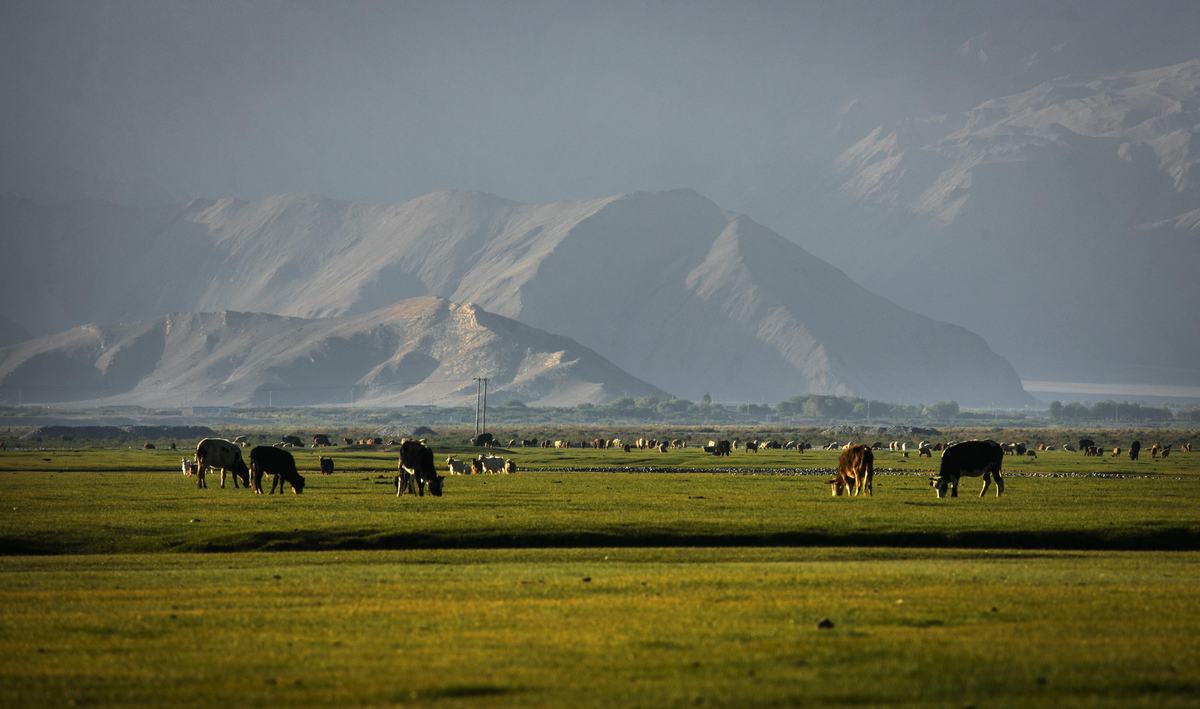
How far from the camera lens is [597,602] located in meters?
25.8

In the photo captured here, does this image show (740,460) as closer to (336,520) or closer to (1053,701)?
(336,520)

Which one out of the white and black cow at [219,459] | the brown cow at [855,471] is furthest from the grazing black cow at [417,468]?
the brown cow at [855,471]

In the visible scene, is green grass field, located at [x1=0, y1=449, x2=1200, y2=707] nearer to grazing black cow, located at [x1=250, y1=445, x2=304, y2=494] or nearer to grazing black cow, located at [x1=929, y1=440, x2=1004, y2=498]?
grazing black cow, located at [x1=929, y1=440, x2=1004, y2=498]

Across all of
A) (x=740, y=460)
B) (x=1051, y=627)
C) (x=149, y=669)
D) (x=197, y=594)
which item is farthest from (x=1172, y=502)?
(x=740, y=460)

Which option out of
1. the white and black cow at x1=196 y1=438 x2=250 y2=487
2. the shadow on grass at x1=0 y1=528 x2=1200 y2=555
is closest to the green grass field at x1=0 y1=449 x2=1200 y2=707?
the shadow on grass at x1=0 y1=528 x2=1200 y2=555

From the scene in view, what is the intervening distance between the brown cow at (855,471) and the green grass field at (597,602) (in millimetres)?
3762

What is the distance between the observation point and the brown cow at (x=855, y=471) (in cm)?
5700

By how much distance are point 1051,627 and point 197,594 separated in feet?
48.3

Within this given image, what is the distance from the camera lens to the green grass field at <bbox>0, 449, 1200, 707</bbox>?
736 inches

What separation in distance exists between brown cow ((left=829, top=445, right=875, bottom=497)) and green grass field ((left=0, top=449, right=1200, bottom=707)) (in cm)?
376

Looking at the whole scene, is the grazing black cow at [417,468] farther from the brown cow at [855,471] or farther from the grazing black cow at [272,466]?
the brown cow at [855,471]

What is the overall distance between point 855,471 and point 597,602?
109ft

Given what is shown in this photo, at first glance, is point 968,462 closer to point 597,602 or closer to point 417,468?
point 417,468

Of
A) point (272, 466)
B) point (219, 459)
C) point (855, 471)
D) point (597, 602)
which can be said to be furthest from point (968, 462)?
point (597, 602)
